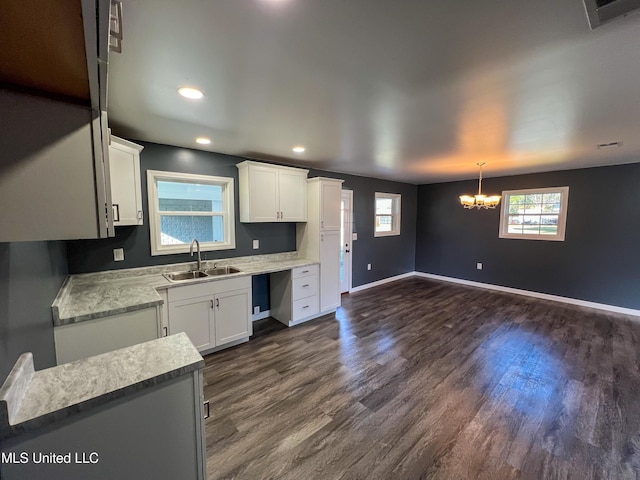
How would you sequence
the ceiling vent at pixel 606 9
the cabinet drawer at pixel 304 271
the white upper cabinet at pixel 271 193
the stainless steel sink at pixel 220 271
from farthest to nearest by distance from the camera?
the cabinet drawer at pixel 304 271, the white upper cabinet at pixel 271 193, the stainless steel sink at pixel 220 271, the ceiling vent at pixel 606 9

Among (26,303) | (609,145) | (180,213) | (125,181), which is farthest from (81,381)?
(609,145)

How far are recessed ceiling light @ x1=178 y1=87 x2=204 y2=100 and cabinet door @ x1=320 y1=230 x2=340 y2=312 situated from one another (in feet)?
8.36

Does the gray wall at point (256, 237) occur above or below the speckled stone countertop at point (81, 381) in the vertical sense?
above

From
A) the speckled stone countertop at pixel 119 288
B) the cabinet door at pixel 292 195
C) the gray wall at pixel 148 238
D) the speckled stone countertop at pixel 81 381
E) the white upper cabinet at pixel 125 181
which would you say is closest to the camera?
the speckled stone countertop at pixel 81 381

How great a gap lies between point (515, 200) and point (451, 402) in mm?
4671

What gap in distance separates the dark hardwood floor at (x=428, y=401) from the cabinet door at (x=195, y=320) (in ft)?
0.95

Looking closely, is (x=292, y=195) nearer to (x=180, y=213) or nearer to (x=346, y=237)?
(x=180, y=213)

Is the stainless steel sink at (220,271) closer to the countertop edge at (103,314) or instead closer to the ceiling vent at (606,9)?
the countertop edge at (103,314)

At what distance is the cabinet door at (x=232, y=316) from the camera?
3041 mm

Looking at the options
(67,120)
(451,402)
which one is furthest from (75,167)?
(451,402)

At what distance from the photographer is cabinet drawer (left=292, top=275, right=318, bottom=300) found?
3.77 metres

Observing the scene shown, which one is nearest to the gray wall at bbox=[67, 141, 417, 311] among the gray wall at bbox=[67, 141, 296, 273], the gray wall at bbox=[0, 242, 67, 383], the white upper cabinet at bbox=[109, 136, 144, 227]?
the gray wall at bbox=[67, 141, 296, 273]

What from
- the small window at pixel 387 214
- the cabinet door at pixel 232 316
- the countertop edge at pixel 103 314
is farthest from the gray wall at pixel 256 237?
the countertop edge at pixel 103 314

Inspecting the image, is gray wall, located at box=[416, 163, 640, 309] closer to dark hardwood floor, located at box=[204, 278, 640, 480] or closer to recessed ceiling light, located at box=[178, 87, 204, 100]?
dark hardwood floor, located at box=[204, 278, 640, 480]
